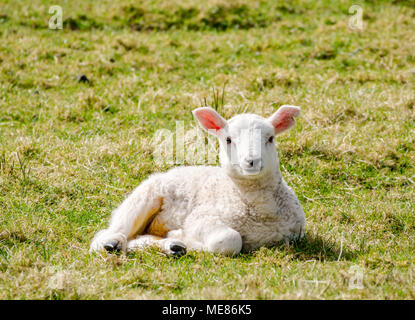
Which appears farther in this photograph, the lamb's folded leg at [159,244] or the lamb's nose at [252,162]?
the lamb's folded leg at [159,244]

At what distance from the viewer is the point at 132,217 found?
5.41m

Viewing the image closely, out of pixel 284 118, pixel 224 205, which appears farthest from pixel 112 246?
pixel 284 118

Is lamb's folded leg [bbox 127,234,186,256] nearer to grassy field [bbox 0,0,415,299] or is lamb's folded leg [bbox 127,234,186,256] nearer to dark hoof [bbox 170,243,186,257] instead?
dark hoof [bbox 170,243,186,257]

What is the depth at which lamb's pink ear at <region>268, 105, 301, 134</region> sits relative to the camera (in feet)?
17.6

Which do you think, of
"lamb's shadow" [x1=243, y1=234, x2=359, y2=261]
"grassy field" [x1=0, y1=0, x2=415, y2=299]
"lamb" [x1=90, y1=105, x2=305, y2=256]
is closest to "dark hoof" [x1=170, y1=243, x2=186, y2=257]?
"lamb" [x1=90, y1=105, x2=305, y2=256]

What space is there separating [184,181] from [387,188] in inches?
105

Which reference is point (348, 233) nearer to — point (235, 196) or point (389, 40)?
point (235, 196)

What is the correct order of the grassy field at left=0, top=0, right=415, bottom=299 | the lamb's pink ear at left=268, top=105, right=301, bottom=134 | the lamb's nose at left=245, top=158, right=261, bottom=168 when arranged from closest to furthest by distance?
the grassy field at left=0, top=0, right=415, bottom=299 < the lamb's nose at left=245, top=158, right=261, bottom=168 < the lamb's pink ear at left=268, top=105, right=301, bottom=134

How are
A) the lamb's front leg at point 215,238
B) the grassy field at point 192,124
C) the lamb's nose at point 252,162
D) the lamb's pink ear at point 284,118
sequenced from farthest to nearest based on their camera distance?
the lamb's pink ear at point 284,118, the lamb's front leg at point 215,238, the lamb's nose at point 252,162, the grassy field at point 192,124

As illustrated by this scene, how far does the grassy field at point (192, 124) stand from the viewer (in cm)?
467

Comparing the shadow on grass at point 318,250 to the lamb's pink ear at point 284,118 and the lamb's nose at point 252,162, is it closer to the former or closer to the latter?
the lamb's nose at point 252,162

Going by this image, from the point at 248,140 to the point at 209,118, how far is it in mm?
581

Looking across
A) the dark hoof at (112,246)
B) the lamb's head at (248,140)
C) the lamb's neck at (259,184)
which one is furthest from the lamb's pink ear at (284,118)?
the dark hoof at (112,246)
